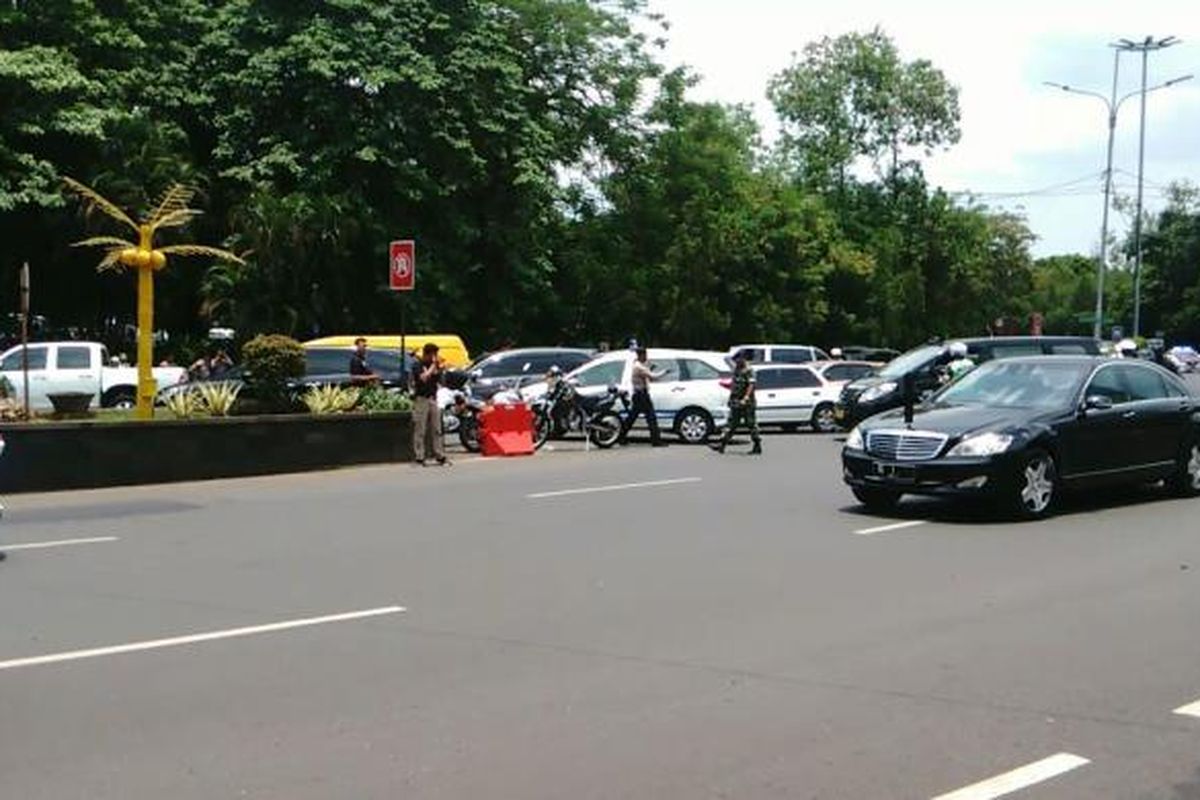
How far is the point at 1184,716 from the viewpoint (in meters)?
5.85

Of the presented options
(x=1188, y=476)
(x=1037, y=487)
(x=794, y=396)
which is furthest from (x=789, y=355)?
(x=1037, y=487)

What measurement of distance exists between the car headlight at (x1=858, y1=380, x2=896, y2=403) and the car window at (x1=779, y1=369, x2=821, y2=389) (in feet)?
7.51

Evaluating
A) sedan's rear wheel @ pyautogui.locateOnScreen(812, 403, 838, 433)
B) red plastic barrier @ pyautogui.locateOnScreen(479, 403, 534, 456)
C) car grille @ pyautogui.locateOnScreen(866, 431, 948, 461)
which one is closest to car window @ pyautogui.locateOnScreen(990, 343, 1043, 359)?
sedan's rear wheel @ pyautogui.locateOnScreen(812, 403, 838, 433)

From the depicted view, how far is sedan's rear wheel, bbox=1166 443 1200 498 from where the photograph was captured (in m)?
14.4

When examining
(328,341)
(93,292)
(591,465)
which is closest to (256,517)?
(591,465)

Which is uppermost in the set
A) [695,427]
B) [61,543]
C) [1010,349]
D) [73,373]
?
[1010,349]

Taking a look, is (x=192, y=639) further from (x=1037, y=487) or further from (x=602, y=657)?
(x=1037, y=487)

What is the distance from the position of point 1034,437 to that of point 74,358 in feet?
65.9

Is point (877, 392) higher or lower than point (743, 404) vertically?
higher

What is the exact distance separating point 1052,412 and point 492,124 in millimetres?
25430

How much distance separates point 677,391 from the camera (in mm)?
23969

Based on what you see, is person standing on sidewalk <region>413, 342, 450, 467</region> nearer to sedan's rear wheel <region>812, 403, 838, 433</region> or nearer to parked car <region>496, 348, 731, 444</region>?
parked car <region>496, 348, 731, 444</region>

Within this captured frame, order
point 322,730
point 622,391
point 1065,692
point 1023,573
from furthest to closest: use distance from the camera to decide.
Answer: point 622,391
point 1023,573
point 1065,692
point 322,730

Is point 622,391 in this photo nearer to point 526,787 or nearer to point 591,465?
point 591,465
